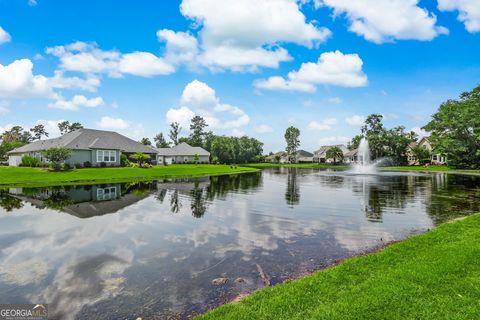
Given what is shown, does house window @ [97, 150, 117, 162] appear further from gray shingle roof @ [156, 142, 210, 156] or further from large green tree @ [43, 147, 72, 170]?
gray shingle roof @ [156, 142, 210, 156]

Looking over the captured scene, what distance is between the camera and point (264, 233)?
41.1 feet

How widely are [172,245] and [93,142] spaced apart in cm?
4821

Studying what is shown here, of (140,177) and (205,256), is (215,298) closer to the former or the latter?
(205,256)

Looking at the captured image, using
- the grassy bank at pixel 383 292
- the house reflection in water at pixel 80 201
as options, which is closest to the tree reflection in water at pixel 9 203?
the house reflection in water at pixel 80 201

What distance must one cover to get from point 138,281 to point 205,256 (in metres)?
2.45

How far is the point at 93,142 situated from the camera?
172ft

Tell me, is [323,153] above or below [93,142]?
below

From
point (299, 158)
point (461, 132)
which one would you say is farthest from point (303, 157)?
point (461, 132)

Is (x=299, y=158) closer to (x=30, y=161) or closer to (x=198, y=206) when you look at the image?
(x=30, y=161)

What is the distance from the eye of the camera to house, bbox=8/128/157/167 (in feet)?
161

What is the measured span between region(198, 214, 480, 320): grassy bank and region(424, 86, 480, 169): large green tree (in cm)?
6381

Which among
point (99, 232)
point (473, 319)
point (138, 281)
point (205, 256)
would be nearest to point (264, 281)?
point (205, 256)

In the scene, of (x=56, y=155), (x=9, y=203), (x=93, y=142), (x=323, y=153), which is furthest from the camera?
(x=323, y=153)

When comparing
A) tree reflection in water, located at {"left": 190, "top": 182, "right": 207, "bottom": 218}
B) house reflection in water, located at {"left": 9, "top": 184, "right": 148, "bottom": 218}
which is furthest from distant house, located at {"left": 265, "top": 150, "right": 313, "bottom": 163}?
house reflection in water, located at {"left": 9, "top": 184, "right": 148, "bottom": 218}
